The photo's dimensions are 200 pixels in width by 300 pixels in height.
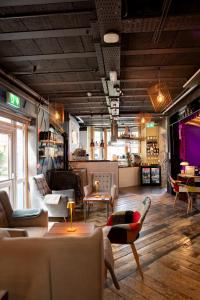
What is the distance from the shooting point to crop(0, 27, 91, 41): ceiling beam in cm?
305

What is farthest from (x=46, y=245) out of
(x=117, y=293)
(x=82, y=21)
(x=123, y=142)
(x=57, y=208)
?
(x=123, y=142)

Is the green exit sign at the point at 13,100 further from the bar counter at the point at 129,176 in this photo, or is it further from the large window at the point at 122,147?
the large window at the point at 122,147

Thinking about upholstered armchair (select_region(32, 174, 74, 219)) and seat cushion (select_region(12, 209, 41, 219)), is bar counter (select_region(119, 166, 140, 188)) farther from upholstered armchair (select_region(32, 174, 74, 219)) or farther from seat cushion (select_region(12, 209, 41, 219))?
seat cushion (select_region(12, 209, 41, 219))

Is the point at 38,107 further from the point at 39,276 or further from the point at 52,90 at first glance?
the point at 39,276

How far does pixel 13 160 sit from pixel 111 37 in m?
3.61

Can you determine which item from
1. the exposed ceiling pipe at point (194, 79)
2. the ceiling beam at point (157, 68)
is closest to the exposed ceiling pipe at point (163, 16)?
the ceiling beam at point (157, 68)

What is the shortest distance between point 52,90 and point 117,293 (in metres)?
4.85

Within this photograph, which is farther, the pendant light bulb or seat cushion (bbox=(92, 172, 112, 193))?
seat cushion (bbox=(92, 172, 112, 193))

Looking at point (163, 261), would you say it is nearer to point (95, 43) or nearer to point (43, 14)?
point (95, 43)

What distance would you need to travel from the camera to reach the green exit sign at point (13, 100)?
183 inches

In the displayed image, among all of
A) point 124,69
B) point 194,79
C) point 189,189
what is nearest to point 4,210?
point 124,69

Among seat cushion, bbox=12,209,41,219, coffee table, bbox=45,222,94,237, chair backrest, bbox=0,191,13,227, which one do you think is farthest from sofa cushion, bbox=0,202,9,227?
coffee table, bbox=45,222,94,237

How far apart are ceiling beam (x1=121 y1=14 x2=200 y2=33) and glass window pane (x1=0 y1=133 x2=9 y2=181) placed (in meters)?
3.44

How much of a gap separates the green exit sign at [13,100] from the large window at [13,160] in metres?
0.39
